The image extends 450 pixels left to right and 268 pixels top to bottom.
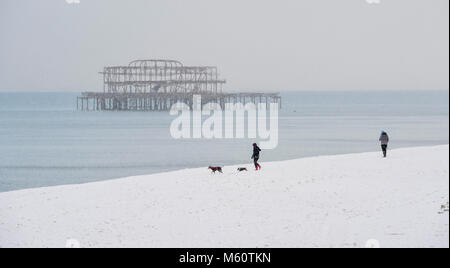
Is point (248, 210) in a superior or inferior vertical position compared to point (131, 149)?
inferior

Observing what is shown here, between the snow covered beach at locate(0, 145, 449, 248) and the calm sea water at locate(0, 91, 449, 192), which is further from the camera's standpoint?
the calm sea water at locate(0, 91, 449, 192)

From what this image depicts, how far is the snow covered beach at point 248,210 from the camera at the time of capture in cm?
1145

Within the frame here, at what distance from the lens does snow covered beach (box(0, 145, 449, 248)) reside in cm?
1145

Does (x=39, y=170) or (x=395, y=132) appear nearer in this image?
(x=39, y=170)

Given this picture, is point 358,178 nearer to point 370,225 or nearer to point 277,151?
point 370,225

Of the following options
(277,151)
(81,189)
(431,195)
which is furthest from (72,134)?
(431,195)

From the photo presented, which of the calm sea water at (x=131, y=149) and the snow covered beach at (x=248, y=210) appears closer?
the snow covered beach at (x=248, y=210)

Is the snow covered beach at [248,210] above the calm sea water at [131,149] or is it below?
below

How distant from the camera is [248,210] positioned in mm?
13664

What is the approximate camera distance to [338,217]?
12.6 metres

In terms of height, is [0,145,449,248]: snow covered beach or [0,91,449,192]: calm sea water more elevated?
[0,91,449,192]: calm sea water
